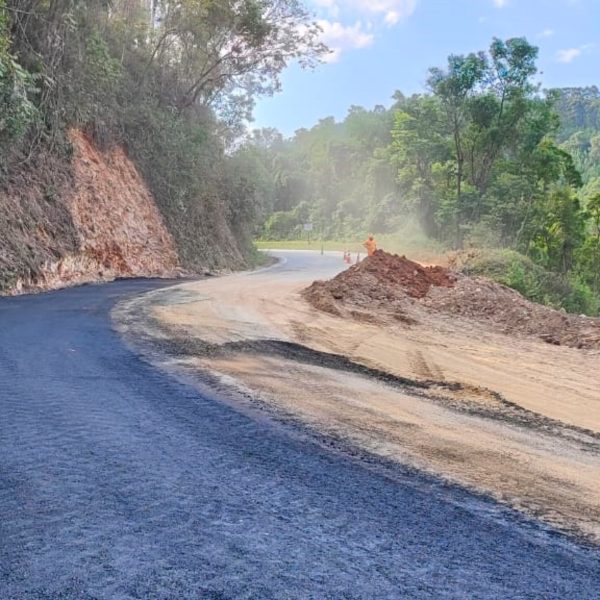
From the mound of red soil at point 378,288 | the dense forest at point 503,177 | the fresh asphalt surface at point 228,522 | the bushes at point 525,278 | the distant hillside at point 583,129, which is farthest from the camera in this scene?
the distant hillside at point 583,129

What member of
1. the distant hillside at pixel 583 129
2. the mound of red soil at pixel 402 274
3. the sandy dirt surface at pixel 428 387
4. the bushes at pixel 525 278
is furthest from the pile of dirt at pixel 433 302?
the distant hillside at pixel 583 129

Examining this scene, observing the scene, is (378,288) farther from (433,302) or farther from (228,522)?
(228,522)

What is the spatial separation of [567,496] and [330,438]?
1.66 meters

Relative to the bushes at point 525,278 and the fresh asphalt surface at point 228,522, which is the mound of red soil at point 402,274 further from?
the fresh asphalt surface at point 228,522

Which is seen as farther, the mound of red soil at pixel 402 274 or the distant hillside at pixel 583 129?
the distant hillside at pixel 583 129

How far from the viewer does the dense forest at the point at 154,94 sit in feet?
50.0

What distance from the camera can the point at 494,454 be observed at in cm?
440

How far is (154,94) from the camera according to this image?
2570 cm

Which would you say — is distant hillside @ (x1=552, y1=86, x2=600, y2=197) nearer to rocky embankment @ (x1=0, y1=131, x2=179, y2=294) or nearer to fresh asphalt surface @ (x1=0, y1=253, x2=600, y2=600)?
rocky embankment @ (x1=0, y1=131, x2=179, y2=294)

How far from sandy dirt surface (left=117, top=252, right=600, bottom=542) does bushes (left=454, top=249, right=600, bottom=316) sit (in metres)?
9.92

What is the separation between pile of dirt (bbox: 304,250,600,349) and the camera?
11859 mm

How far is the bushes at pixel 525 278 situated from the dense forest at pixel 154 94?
11.3 meters

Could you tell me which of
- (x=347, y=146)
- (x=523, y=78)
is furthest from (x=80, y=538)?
(x=347, y=146)

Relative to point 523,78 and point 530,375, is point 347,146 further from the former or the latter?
point 530,375
